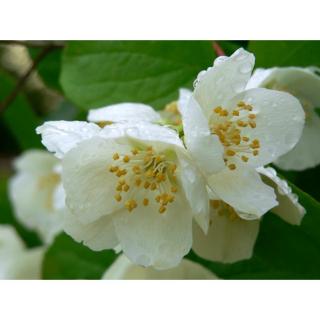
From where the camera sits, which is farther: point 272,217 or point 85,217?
point 272,217

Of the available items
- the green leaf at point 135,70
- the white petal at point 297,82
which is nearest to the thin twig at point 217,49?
the green leaf at point 135,70

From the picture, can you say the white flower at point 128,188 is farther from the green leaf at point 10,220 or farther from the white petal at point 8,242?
the green leaf at point 10,220

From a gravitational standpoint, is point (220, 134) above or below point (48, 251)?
above

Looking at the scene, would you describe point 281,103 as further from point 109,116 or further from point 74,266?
point 74,266

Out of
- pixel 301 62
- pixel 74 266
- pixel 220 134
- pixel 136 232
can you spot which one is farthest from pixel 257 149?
pixel 74 266

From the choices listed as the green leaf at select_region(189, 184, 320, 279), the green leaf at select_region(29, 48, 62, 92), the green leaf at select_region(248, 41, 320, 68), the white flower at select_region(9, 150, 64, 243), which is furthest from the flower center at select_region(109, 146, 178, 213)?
the white flower at select_region(9, 150, 64, 243)

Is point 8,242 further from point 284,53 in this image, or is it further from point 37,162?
point 284,53
